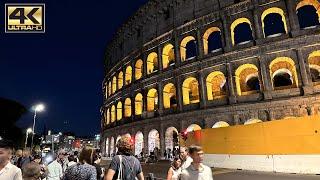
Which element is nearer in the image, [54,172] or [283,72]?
[54,172]

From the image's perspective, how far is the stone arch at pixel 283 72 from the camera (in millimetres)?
22119

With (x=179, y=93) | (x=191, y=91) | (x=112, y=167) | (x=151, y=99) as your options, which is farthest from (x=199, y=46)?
(x=112, y=167)

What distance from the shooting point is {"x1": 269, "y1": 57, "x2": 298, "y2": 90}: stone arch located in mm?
22119

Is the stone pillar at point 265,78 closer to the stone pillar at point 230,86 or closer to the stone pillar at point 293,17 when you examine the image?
the stone pillar at point 230,86

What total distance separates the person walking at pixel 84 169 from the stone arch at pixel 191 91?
2151cm

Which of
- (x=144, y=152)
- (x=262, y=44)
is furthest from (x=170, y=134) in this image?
(x=262, y=44)

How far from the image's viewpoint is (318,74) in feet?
81.8

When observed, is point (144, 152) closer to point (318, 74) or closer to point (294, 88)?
point (294, 88)

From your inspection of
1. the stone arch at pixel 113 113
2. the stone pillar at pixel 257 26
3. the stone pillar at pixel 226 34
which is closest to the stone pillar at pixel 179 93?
the stone pillar at pixel 226 34

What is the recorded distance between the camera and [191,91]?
2912 centimetres

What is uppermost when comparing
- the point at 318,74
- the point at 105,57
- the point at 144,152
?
the point at 105,57

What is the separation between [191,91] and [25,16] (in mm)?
21300

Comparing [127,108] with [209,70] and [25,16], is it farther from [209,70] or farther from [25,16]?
[25,16]

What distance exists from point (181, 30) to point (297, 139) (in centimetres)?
1622
